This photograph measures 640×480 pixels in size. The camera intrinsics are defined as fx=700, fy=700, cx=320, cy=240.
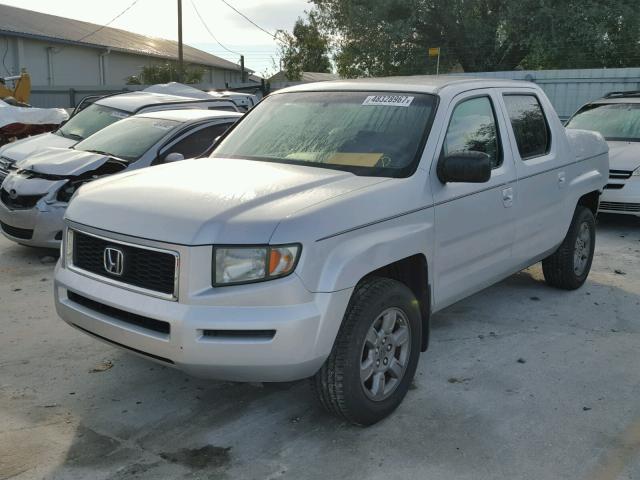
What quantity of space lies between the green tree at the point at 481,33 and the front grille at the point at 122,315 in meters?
20.6

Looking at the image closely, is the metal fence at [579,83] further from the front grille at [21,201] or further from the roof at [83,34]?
the roof at [83,34]

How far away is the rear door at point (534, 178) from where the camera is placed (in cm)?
495

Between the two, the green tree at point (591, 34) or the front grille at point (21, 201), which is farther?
the green tree at point (591, 34)

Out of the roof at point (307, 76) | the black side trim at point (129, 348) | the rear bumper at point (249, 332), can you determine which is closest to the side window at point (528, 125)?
the rear bumper at point (249, 332)

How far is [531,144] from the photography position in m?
5.24

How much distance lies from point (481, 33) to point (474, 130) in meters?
19.7

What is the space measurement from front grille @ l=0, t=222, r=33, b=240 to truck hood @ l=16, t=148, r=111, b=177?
0.61 m

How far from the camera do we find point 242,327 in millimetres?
3121

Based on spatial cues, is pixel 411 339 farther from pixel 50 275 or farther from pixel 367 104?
pixel 50 275

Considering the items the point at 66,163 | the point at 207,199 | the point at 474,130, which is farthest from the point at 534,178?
the point at 66,163

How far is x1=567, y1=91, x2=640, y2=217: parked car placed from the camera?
28.9ft

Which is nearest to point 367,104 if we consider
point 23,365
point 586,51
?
point 23,365

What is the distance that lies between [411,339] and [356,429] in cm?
57

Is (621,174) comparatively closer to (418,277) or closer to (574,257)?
(574,257)
